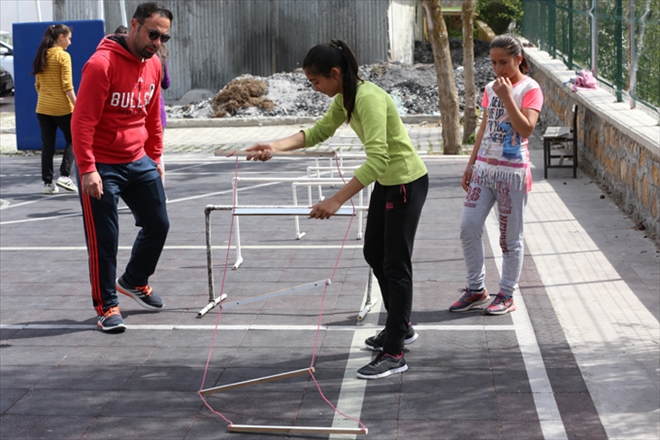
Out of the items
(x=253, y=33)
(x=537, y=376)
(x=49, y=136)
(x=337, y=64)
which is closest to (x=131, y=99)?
(x=337, y=64)

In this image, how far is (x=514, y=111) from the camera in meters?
5.61

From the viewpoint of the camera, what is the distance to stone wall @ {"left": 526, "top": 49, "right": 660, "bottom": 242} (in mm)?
8288

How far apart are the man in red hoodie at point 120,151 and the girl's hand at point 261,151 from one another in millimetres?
1251

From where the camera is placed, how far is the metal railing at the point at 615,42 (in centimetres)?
930

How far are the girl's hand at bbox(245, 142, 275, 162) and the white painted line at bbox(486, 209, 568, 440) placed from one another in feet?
6.16

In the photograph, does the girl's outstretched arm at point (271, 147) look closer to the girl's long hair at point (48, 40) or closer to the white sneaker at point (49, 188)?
the girl's long hair at point (48, 40)

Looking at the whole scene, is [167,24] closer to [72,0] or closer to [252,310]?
[252,310]

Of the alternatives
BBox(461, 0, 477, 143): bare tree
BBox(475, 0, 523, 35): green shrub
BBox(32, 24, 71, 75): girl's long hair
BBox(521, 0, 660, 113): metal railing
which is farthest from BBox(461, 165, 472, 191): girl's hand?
BBox(475, 0, 523, 35): green shrub

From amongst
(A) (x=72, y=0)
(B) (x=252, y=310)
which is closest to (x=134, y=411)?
(B) (x=252, y=310)

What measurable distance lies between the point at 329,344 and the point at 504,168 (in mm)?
1603

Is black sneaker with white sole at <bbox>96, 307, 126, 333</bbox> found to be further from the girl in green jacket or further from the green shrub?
the green shrub

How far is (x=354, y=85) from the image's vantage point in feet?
15.2

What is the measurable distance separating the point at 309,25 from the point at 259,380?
67.0 ft

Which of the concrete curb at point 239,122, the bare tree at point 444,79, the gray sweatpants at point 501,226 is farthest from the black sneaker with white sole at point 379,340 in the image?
the concrete curb at point 239,122
